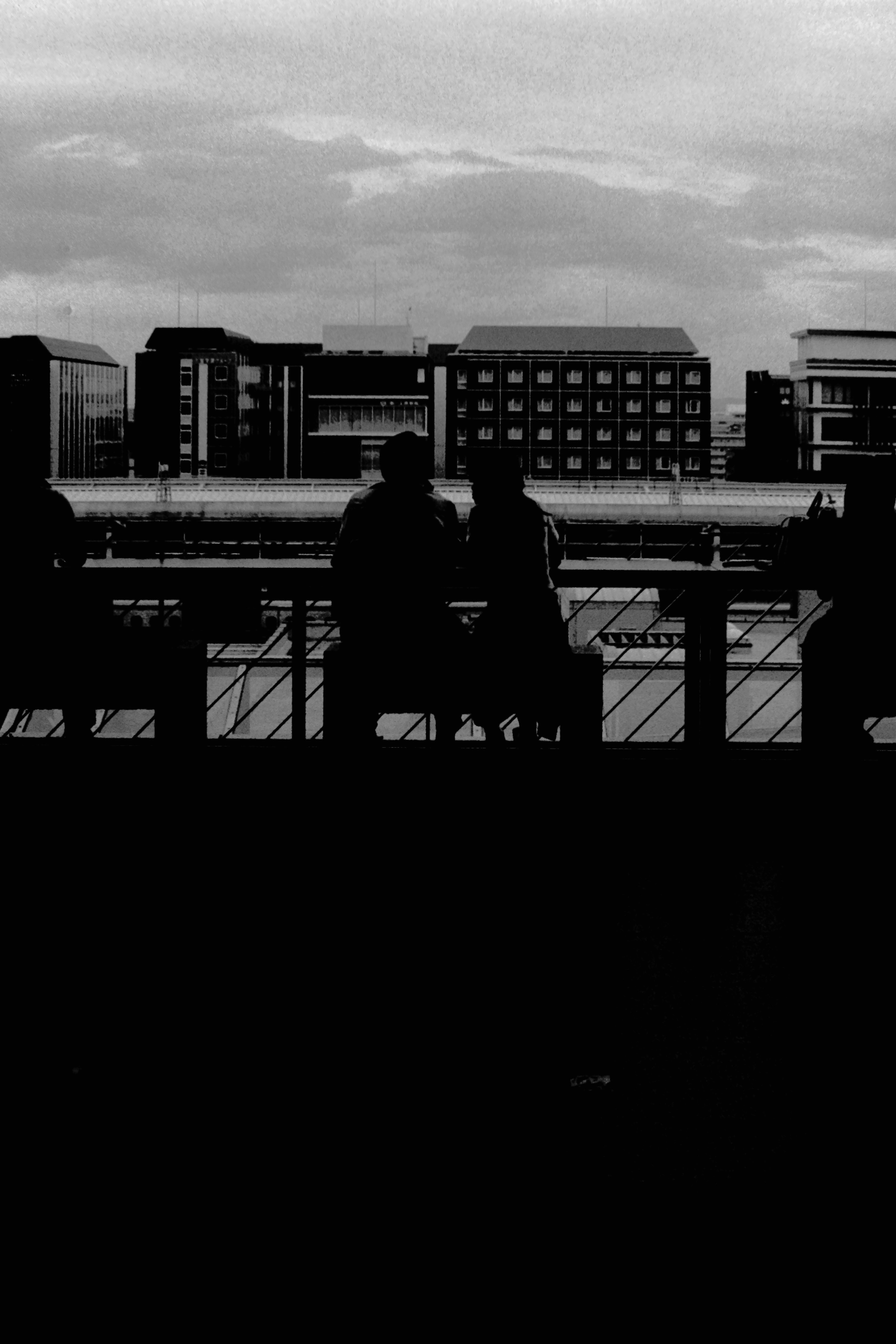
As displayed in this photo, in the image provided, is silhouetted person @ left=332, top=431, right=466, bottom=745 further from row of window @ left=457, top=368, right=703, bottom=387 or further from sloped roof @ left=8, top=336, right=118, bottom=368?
row of window @ left=457, top=368, right=703, bottom=387

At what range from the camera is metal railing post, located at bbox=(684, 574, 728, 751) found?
4441mm

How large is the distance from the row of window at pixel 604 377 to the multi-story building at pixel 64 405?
38.2 metres

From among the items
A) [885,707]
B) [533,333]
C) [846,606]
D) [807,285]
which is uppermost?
[533,333]

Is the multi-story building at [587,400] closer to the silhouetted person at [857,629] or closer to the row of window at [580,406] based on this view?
the row of window at [580,406]

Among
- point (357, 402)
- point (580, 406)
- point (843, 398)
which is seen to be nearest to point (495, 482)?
point (843, 398)

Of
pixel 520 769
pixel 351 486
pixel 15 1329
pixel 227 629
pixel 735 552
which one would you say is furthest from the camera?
pixel 351 486

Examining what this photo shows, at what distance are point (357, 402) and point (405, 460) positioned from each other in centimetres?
4861

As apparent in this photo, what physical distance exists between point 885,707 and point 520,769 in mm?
944

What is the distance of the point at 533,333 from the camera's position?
59.8 m

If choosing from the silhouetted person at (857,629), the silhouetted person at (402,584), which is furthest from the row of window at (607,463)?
the silhouetted person at (402,584)

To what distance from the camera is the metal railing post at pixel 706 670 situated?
175 inches

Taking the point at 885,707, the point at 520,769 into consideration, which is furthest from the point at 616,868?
the point at 885,707

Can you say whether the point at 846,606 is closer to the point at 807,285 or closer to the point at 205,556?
the point at 205,556

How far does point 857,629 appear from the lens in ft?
12.3
